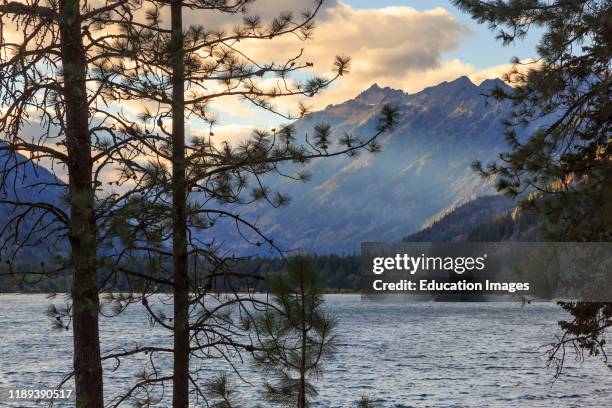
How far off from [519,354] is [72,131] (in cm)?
6872

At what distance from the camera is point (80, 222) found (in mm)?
8953

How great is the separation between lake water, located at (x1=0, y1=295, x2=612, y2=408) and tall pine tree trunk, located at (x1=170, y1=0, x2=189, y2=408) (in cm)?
1507

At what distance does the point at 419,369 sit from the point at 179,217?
5465 centimetres

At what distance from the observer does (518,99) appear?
48.9 feet

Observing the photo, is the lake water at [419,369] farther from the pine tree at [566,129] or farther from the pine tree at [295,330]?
the pine tree at [295,330]

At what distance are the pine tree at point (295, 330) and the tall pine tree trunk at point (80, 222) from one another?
2005mm

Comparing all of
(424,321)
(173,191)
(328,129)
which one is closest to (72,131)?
(173,191)

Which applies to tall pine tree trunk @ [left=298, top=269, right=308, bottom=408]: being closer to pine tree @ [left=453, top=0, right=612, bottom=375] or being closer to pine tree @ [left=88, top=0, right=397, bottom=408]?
pine tree @ [left=88, top=0, right=397, bottom=408]

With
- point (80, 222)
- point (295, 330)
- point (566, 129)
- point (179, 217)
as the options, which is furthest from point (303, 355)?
point (566, 129)

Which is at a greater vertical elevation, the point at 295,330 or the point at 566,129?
the point at 566,129

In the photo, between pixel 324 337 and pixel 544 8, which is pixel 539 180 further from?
pixel 324 337

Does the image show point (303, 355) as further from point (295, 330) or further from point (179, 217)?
point (179, 217)

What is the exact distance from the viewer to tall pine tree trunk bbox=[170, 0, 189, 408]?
967 centimetres

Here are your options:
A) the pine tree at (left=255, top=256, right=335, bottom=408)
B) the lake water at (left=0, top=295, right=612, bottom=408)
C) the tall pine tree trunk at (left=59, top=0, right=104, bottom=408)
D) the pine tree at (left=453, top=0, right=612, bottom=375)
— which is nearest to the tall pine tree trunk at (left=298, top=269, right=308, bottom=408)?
the pine tree at (left=255, top=256, right=335, bottom=408)
